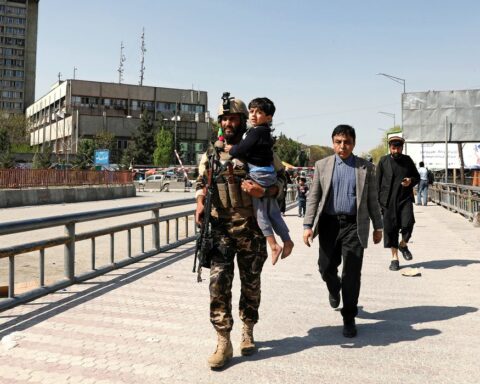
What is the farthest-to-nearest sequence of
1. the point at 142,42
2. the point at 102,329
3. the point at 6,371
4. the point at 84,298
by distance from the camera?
the point at 142,42, the point at 84,298, the point at 102,329, the point at 6,371

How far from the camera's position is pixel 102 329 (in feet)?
14.9

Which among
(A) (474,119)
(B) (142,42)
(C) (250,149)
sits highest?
(B) (142,42)

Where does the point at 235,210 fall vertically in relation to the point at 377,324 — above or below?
above

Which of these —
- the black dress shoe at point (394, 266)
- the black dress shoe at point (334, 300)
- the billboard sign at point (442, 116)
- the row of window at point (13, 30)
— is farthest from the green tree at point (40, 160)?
the row of window at point (13, 30)

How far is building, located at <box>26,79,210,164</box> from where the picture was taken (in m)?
87.6

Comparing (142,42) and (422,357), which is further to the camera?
(142,42)

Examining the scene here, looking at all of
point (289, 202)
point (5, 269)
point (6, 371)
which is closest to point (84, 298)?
point (6, 371)

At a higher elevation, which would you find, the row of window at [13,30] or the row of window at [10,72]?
the row of window at [13,30]

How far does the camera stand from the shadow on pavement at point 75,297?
4.69 metres

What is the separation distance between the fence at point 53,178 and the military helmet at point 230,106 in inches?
883

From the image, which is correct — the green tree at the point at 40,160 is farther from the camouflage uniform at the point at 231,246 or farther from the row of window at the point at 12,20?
the row of window at the point at 12,20

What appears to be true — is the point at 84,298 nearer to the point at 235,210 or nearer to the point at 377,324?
the point at 235,210

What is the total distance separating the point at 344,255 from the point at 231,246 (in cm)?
121

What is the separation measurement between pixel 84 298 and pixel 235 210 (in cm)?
267
